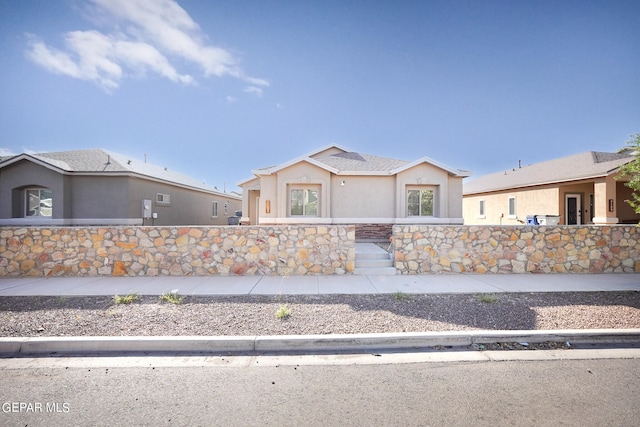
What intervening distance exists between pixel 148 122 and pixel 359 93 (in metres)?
14.5

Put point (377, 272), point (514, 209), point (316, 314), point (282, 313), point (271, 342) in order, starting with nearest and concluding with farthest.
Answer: point (271, 342), point (282, 313), point (316, 314), point (377, 272), point (514, 209)

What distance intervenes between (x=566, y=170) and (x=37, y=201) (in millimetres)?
31532

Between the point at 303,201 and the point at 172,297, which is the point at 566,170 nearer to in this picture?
the point at 303,201

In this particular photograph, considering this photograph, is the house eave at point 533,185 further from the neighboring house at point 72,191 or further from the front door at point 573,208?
the neighboring house at point 72,191

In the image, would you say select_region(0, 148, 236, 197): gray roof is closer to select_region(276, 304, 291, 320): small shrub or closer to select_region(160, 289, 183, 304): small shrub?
select_region(160, 289, 183, 304): small shrub

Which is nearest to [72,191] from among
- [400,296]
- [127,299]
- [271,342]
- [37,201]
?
[37,201]

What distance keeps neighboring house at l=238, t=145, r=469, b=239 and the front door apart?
844 centimetres

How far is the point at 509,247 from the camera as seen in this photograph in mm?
8195

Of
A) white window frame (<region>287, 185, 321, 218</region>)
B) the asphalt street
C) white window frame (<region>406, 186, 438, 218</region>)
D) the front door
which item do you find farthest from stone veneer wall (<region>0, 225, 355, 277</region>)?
the front door

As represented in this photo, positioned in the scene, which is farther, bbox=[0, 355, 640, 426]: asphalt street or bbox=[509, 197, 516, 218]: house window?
bbox=[509, 197, 516, 218]: house window

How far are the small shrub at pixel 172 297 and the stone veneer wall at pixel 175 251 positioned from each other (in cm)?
188

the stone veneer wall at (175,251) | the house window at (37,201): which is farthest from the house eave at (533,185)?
the house window at (37,201)

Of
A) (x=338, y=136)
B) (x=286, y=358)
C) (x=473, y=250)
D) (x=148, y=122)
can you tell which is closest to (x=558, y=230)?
(x=473, y=250)

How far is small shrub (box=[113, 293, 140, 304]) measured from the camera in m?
5.61
